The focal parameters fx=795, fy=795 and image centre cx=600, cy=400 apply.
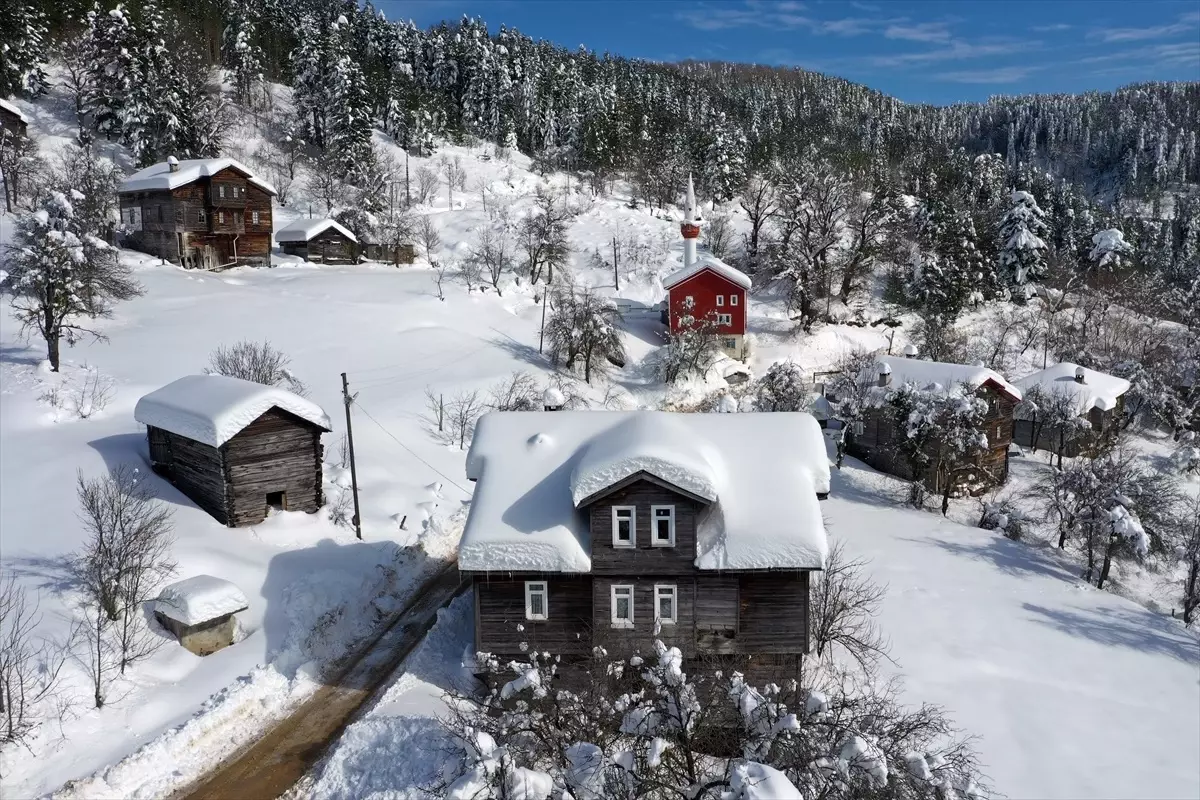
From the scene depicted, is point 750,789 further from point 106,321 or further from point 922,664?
point 106,321

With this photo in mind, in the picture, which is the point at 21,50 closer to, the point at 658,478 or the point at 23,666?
the point at 23,666

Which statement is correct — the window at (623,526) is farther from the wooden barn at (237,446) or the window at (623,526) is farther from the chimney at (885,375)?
the chimney at (885,375)

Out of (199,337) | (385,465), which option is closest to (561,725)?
(385,465)

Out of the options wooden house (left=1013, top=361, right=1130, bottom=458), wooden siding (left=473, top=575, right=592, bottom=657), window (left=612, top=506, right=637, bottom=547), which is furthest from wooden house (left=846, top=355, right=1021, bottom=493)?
wooden siding (left=473, top=575, right=592, bottom=657)

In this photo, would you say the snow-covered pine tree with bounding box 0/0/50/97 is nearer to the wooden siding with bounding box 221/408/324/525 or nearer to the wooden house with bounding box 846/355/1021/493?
the wooden siding with bounding box 221/408/324/525

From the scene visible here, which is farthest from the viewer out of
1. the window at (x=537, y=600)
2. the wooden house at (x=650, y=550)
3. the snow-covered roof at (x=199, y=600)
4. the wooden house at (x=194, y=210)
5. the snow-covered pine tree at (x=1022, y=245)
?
the snow-covered pine tree at (x=1022, y=245)

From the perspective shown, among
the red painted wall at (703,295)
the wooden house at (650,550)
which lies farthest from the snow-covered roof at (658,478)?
the red painted wall at (703,295)

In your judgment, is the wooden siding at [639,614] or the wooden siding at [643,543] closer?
the wooden siding at [643,543]
